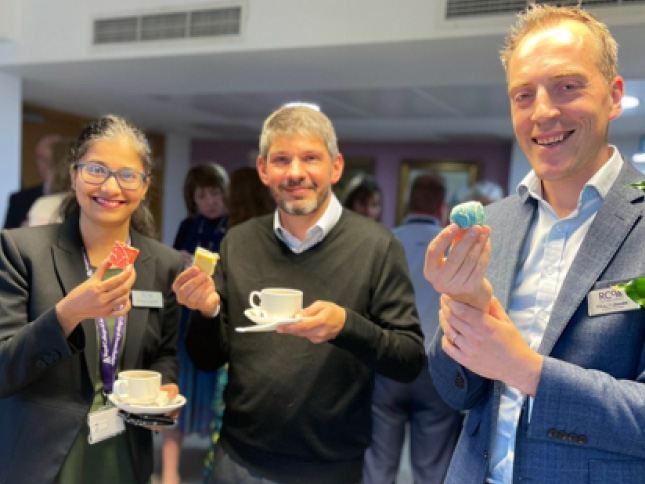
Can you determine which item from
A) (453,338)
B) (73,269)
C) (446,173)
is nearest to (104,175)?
(73,269)

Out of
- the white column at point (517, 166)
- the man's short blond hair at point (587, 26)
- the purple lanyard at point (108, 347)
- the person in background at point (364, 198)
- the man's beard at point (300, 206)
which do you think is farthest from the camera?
the white column at point (517, 166)

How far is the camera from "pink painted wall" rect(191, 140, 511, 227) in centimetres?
738

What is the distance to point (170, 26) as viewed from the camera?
3326 mm

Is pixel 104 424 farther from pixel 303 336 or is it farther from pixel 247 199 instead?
pixel 247 199

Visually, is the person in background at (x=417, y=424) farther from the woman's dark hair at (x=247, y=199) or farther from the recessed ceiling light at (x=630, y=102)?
the recessed ceiling light at (x=630, y=102)

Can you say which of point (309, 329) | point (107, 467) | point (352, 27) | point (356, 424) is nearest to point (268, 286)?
point (309, 329)

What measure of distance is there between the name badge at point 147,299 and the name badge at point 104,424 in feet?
0.95

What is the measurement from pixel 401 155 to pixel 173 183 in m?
3.52

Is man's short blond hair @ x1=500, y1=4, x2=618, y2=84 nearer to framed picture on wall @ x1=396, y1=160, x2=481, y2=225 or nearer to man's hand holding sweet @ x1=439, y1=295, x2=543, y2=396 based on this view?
man's hand holding sweet @ x1=439, y1=295, x2=543, y2=396

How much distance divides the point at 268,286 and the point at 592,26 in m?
1.05

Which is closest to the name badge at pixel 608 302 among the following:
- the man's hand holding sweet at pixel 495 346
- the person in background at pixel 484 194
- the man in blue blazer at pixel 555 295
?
the man in blue blazer at pixel 555 295

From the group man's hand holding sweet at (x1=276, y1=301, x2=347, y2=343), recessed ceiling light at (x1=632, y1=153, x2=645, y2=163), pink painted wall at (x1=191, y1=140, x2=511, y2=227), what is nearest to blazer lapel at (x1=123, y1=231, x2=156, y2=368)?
man's hand holding sweet at (x1=276, y1=301, x2=347, y2=343)

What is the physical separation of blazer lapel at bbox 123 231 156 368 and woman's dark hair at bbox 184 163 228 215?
169cm

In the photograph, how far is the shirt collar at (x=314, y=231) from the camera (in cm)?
167
